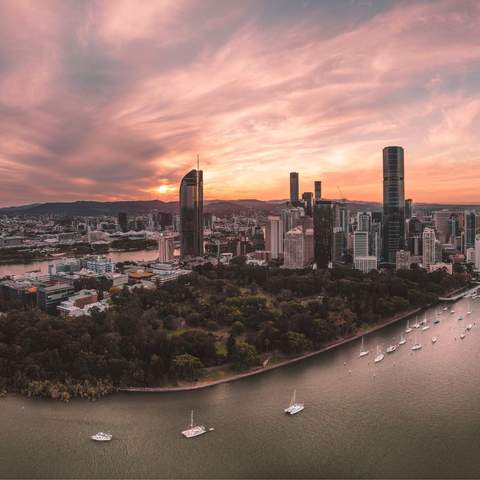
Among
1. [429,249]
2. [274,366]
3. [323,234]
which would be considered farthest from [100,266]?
[429,249]

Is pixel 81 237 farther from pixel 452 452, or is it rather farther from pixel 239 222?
pixel 452 452

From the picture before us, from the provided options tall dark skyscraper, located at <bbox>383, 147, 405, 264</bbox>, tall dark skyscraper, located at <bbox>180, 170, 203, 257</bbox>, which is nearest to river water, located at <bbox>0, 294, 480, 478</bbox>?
tall dark skyscraper, located at <bbox>383, 147, 405, 264</bbox>

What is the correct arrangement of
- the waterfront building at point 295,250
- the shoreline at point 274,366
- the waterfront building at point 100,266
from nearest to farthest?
the shoreline at point 274,366 < the waterfront building at point 100,266 < the waterfront building at point 295,250

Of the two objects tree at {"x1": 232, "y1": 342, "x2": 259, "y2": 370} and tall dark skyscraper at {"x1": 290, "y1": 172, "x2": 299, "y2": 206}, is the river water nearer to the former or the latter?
tree at {"x1": 232, "y1": 342, "x2": 259, "y2": 370}

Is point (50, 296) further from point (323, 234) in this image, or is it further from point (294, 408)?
point (323, 234)

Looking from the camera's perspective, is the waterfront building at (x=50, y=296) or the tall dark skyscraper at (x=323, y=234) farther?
the tall dark skyscraper at (x=323, y=234)

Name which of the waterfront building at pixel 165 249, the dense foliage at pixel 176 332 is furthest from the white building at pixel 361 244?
the waterfront building at pixel 165 249

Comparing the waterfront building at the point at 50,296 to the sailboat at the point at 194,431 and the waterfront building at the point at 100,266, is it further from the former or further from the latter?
the sailboat at the point at 194,431
